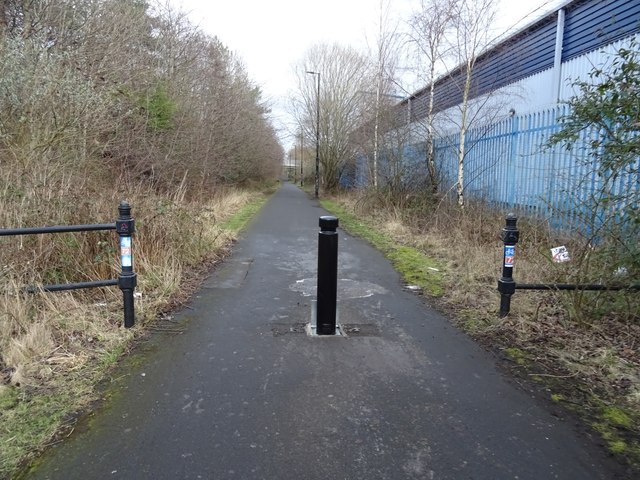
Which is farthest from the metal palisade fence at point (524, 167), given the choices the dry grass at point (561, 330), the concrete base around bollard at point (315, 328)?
the concrete base around bollard at point (315, 328)

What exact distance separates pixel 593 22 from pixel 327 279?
8.58 meters

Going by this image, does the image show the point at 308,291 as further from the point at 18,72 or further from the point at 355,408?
the point at 18,72

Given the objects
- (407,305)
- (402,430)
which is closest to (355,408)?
(402,430)

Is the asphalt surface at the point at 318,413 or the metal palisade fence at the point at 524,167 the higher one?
the metal palisade fence at the point at 524,167

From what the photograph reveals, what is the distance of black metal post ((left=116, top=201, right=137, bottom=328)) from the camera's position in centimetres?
409

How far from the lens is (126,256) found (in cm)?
414

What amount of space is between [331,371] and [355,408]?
1.88 feet

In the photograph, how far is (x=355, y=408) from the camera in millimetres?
2924

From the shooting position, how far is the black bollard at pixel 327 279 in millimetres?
4207

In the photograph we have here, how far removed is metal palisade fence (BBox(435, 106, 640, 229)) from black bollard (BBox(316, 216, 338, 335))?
425 centimetres

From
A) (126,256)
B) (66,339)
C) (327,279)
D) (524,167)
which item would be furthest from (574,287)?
(524,167)

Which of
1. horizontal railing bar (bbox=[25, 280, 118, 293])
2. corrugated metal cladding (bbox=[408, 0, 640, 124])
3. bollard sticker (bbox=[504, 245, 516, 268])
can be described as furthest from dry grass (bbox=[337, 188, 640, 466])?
corrugated metal cladding (bbox=[408, 0, 640, 124])

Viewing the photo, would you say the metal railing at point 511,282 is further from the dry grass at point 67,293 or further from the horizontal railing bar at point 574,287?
the dry grass at point 67,293

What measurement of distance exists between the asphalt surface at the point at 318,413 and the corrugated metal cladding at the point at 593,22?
7078 millimetres
